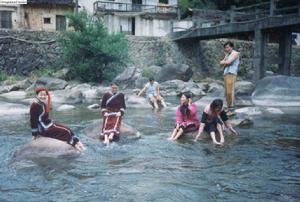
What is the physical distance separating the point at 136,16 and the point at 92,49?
13.7 metres

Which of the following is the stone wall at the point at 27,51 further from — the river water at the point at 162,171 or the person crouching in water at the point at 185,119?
the person crouching in water at the point at 185,119

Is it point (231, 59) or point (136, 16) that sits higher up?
point (136, 16)

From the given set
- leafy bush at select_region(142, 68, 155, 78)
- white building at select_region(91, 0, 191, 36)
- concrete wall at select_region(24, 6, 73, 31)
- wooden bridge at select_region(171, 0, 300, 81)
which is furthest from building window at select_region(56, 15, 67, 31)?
wooden bridge at select_region(171, 0, 300, 81)

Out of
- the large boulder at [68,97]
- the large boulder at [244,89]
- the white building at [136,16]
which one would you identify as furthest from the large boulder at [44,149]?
the white building at [136,16]

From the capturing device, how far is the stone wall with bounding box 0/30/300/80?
27797 millimetres

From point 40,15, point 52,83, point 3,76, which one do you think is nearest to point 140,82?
point 52,83

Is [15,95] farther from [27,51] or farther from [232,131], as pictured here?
[232,131]

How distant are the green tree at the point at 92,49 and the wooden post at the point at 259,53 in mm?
8321

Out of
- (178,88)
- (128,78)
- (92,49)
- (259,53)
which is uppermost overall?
(92,49)

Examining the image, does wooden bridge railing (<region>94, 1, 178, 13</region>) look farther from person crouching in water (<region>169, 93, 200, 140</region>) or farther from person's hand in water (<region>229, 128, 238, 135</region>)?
person's hand in water (<region>229, 128, 238, 135</region>)

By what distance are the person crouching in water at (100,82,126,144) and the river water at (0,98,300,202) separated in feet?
1.12

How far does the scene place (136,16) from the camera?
1469 inches

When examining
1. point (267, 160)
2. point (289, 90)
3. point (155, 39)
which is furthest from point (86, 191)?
point (155, 39)

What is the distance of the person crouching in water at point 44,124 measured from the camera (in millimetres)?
7973
